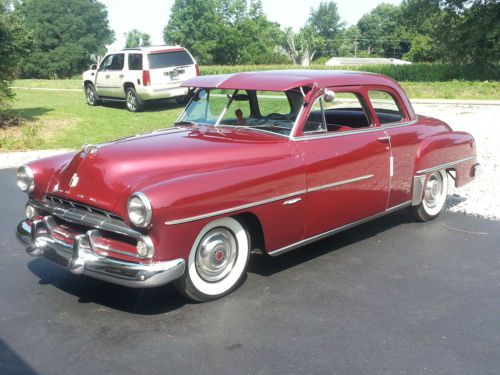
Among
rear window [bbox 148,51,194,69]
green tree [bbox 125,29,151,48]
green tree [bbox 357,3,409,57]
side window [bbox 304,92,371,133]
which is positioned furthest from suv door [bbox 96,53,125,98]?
green tree [bbox 125,29,151,48]

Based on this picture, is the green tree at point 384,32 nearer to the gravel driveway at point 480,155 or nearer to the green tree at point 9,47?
the gravel driveway at point 480,155

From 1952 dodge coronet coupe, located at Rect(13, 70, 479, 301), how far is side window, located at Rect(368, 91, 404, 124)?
0.01m

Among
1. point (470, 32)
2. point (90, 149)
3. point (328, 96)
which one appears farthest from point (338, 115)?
point (470, 32)

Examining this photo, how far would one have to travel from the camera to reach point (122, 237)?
3875 mm

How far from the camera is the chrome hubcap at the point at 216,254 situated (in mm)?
4004

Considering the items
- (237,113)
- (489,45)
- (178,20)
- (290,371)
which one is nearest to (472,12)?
(489,45)

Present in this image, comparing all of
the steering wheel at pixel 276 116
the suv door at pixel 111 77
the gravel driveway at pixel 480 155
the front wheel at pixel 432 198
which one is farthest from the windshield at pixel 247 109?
the suv door at pixel 111 77

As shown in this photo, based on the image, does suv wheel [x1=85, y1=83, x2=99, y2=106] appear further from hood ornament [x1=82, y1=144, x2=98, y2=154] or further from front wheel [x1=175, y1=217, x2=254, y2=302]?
front wheel [x1=175, y1=217, x2=254, y2=302]

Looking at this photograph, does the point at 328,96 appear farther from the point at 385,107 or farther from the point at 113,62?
the point at 113,62

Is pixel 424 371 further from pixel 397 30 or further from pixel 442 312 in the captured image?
pixel 397 30

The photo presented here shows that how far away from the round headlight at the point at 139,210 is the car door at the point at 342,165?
149 cm

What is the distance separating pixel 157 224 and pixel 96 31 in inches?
3676

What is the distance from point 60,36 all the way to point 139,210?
83809mm

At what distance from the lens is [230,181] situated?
3994 millimetres
